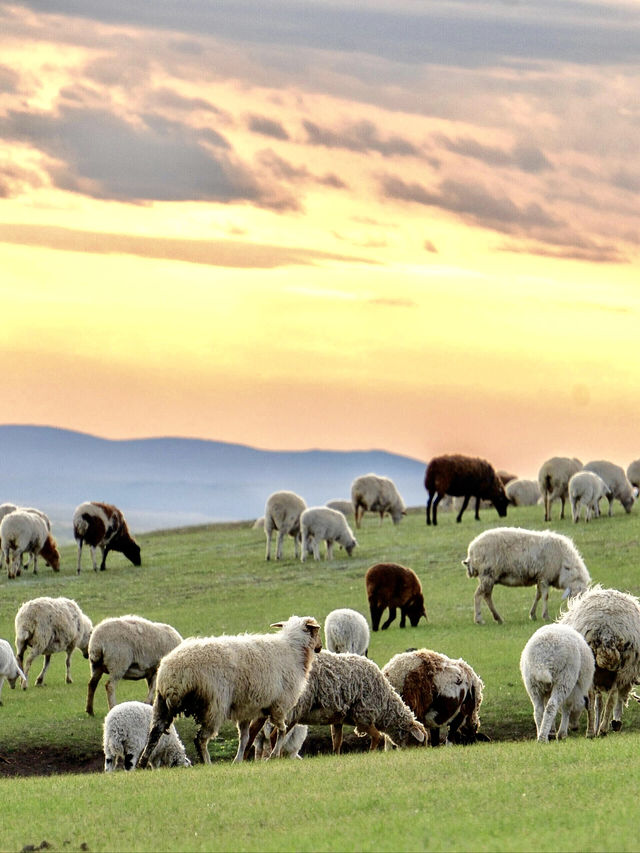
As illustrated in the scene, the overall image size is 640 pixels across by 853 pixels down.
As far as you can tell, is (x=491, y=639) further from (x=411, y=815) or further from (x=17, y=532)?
(x=17, y=532)

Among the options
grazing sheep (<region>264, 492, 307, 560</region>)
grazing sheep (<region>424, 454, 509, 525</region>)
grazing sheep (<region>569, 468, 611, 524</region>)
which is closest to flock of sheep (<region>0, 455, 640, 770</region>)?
grazing sheep (<region>264, 492, 307, 560</region>)

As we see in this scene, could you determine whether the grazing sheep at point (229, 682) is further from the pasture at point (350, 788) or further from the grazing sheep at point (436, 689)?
the grazing sheep at point (436, 689)

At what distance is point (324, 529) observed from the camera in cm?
4238

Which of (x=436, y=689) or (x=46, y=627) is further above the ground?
(x=46, y=627)

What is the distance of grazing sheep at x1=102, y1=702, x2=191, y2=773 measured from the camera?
1700 centimetres

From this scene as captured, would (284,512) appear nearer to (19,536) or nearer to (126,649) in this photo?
(19,536)

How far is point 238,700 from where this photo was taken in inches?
627

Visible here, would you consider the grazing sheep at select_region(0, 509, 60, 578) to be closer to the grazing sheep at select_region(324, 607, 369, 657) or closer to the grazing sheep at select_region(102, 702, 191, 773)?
the grazing sheep at select_region(324, 607, 369, 657)

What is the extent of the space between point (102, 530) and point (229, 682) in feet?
100

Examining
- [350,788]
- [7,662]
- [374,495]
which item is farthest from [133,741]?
[374,495]

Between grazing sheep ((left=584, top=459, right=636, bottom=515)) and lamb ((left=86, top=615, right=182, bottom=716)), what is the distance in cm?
3166

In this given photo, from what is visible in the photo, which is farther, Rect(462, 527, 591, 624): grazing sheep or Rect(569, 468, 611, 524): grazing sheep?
Rect(569, 468, 611, 524): grazing sheep

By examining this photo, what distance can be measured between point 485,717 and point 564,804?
9321 millimetres

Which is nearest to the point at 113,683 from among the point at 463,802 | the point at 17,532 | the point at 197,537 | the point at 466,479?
the point at 463,802
